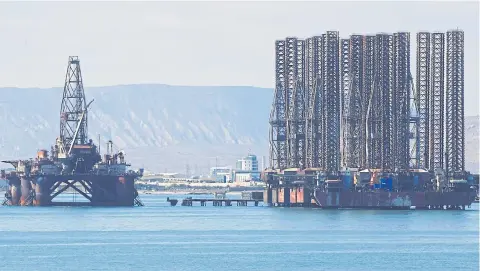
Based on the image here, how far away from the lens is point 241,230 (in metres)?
170

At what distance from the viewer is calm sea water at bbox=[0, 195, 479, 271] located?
122875 mm

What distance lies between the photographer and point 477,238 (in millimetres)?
155625

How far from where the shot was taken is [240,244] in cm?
14588

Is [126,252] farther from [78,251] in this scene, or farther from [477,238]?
[477,238]

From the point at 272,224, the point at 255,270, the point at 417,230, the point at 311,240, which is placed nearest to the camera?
the point at 255,270

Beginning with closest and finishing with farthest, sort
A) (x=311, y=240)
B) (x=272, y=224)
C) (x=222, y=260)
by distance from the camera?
(x=222, y=260)
(x=311, y=240)
(x=272, y=224)

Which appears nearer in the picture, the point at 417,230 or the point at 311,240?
the point at 311,240

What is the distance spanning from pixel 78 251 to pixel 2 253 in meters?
6.23

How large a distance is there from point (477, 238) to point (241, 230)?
87.6ft

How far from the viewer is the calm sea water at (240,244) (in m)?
123

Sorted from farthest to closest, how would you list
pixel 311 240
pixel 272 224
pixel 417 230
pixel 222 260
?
1. pixel 272 224
2. pixel 417 230
3. pixel 311 240
4. pixel 222 260

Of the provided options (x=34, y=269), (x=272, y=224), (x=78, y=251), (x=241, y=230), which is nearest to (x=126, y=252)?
(x=78, y=251)

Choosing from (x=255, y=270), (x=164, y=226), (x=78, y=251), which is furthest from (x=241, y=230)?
(x=255, y=270)

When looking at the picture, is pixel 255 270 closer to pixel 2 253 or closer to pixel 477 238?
pixel 2 253
